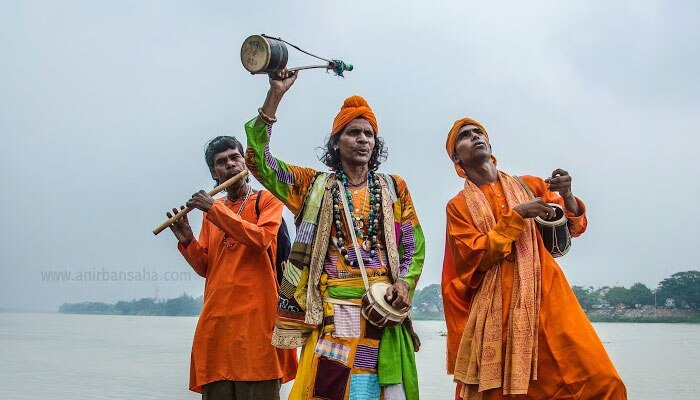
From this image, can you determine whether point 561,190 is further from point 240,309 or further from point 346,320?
point 240,309

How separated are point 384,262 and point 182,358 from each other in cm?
1522

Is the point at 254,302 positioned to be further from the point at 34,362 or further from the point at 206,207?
the point at 34,362

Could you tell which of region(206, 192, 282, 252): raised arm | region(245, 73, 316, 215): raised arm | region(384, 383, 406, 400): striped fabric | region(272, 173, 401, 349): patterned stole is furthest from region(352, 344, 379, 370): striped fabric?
region(206, 192, 282, 252): raised arm

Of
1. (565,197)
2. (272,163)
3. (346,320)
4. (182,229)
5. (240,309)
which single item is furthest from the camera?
(182,229)

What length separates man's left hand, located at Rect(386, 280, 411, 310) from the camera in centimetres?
429

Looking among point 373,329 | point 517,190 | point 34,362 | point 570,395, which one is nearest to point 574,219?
point 517,190

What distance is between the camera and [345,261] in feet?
14.8

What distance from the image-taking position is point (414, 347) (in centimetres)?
454

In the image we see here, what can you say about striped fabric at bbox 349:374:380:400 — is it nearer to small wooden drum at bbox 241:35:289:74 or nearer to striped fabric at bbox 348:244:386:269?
striped fabric at bbox 348:244:386:269

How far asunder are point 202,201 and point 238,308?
73 cm

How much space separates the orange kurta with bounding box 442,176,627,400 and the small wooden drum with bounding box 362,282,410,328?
565 millimetres

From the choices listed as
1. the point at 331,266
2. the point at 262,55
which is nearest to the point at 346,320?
the point at 331,266

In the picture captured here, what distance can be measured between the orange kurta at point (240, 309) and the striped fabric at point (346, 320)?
1.00 m

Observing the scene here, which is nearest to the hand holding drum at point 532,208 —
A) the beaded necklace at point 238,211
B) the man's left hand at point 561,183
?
the man's left hand at point 561,183
